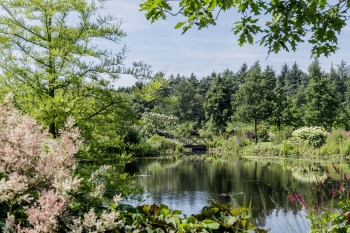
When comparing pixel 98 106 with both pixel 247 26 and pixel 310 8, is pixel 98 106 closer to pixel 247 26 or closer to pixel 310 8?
pixel 247 26

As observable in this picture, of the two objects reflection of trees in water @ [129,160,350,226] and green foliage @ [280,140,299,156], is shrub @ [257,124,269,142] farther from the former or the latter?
reflection of trees in water @ [129,160,350,226]

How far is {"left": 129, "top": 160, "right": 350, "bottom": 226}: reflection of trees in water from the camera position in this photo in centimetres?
879

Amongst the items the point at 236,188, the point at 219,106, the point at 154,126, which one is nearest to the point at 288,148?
the point at 154,126

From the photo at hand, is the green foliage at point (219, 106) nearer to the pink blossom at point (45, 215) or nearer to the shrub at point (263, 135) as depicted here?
the shrub at point (263, 135)

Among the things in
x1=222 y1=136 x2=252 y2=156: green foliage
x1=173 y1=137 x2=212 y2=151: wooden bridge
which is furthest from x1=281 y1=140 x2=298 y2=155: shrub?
x1=173 y1=137 x2=212 y2=151: wooden bridge

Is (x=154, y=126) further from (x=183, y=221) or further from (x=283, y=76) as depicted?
(x=283, y=76)

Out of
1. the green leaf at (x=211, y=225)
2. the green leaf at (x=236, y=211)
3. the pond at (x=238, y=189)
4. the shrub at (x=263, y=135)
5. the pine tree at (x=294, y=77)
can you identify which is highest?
the pine tree at (x=294, y=77)

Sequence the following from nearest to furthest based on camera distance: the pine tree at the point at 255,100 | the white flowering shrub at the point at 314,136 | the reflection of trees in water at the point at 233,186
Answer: the reflection of trees in water at the point at 233,186 < the white flowering shrub at the point at 314,136 < the pine tree at the point at 255,100

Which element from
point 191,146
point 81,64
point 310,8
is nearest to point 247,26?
point 310,8

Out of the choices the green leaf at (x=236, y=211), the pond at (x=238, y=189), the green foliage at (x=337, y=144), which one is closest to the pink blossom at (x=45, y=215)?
the green leaf at (x=236, y=211)

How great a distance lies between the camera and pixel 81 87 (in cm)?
367

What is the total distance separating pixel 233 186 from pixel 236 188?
0.40 metres

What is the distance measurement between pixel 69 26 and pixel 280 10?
7.49 ft

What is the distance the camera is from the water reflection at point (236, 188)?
25.6 ft
